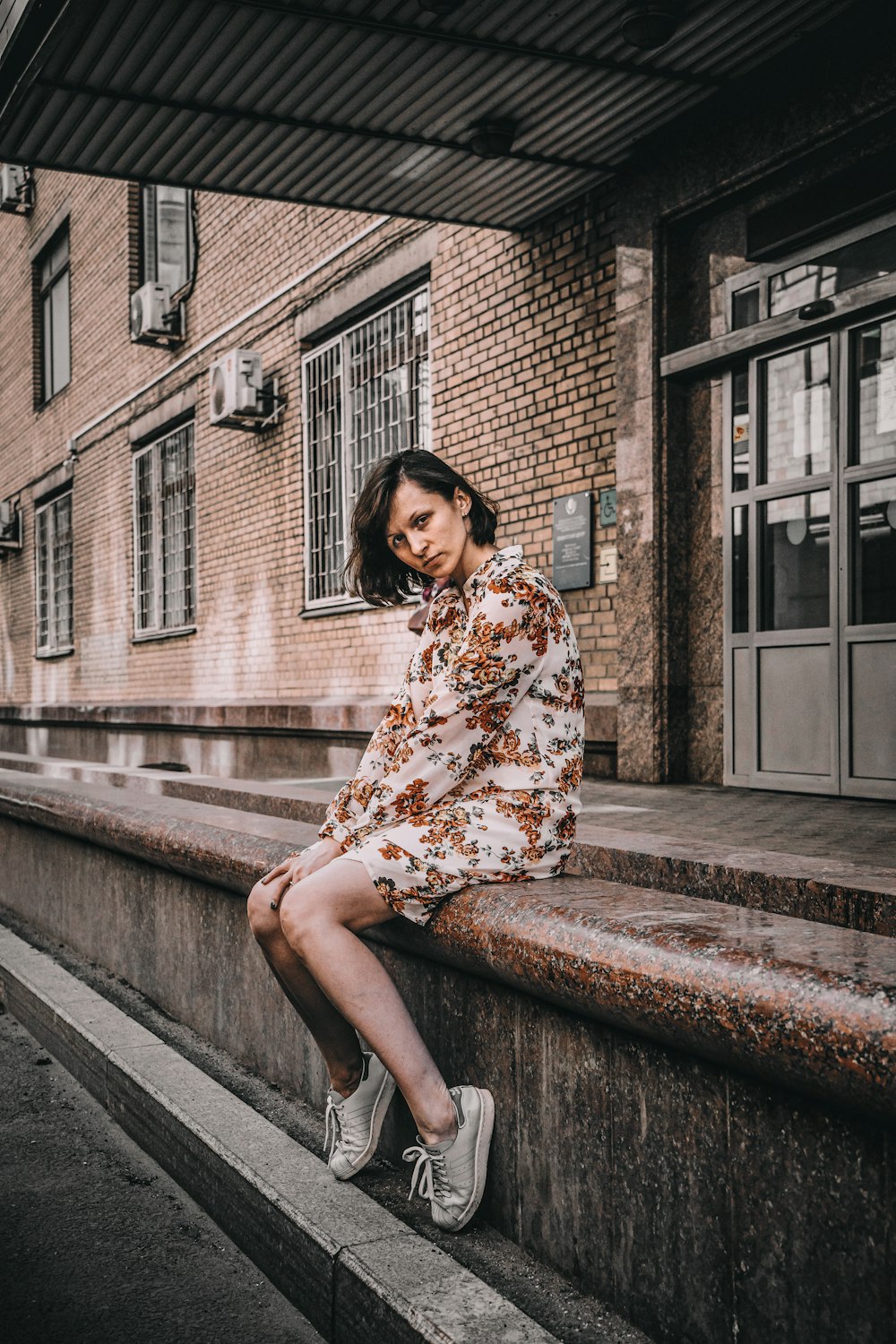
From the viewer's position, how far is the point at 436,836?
9.12 ft

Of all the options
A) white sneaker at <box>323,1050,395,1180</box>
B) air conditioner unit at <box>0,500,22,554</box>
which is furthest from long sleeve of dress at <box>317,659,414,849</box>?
air conditioner unit at <box>0,500,22,554</box>

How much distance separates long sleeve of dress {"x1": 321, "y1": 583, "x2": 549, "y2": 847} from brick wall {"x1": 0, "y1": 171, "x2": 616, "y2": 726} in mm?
4817

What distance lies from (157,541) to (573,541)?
8.47 m

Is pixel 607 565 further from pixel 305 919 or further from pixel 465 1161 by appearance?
pixel 465 1161

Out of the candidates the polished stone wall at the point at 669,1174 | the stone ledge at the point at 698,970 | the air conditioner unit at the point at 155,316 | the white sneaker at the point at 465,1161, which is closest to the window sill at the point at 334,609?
the air conditioner unit at the point at 155,316

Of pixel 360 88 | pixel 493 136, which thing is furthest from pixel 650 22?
pixel 360 88

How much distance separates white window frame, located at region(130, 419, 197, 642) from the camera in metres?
14.1

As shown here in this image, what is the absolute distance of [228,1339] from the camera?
2.59m

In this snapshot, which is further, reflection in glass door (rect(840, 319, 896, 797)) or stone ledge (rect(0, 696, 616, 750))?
stone ledge (rect(0, 696, 616, 750))

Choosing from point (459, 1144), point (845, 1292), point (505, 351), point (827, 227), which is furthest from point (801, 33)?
point (845, 1292)

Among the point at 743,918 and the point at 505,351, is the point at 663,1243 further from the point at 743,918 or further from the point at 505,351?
the point at 505,351

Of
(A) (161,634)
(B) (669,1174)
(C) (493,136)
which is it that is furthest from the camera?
(A) (161,634)

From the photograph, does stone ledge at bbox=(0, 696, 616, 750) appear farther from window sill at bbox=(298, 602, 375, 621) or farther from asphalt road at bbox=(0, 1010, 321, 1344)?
asphalt road at bbox=(0, 1010, 321, 1344)

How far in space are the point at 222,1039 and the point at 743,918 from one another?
248 centimetres
